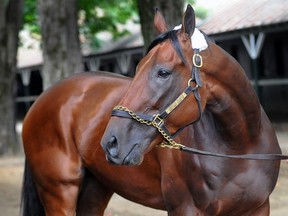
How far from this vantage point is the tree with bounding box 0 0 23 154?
12500mm

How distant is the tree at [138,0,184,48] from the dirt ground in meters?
2.38

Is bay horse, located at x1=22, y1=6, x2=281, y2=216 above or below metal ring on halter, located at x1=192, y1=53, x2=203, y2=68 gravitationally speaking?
below

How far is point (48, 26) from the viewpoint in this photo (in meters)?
Result: 9.89

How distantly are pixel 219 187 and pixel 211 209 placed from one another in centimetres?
14

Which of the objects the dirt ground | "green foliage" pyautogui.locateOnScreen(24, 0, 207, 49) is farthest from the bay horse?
"green foliage" pyautogui.locateOnScreen(24, 0, 207, 49)

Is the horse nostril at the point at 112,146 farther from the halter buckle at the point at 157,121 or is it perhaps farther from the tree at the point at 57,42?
the tree at the point at 57,42

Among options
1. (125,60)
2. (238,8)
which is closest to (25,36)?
(125,60)

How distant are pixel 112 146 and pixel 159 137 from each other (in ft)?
0.89

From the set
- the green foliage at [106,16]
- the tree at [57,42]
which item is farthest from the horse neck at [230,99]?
the green foliage at [106,16]

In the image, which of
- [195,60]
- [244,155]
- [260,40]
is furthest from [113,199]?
[260,40]

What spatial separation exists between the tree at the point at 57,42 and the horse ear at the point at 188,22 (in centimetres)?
698

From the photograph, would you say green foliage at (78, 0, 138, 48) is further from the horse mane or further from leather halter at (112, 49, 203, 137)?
leather halter at (112, 49, 203, 137)

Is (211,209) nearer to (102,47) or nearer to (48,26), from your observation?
(48,26)

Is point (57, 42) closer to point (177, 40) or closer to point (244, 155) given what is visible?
point (244, 155)
